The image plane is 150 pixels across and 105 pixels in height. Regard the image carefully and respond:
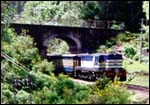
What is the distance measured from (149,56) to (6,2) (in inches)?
1062

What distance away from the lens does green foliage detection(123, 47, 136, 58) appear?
41394 mm

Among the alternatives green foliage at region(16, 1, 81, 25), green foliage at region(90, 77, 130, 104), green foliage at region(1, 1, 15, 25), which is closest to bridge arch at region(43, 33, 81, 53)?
green foliage at region(16, 1, 81, 25)

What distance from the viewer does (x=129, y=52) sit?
4166 centimetres

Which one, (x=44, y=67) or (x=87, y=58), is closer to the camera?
(x=44, y=67)

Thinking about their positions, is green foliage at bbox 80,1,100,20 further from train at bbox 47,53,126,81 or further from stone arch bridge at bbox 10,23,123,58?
train at bbox 47,53,126,81

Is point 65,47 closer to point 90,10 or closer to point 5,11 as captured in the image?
point 90,10

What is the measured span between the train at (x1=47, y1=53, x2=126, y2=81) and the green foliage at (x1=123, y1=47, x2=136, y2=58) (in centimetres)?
807

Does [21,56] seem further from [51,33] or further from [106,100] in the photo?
[51,33]

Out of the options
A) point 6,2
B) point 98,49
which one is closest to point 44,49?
point 98,49

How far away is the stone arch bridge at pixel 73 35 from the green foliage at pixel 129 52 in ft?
19.7

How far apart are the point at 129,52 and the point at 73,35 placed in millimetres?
6587

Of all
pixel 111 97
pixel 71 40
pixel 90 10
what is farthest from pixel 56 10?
pixel 111 97

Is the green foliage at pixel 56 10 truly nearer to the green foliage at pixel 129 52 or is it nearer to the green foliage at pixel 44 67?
the green foliage at pixel 129 52

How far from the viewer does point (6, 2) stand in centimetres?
1362
